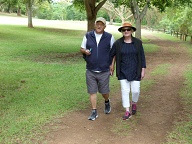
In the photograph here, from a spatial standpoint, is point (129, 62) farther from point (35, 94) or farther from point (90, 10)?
point (90, 10)

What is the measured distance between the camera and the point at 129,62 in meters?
5.85

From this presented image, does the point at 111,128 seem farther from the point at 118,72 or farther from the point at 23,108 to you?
the point at 23,108

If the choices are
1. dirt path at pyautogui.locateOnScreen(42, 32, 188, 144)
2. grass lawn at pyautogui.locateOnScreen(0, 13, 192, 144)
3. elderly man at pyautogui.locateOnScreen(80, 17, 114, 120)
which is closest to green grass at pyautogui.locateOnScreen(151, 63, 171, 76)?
grass lawn at pyautogui.locateOnScreen(0, 13, 192, 144)

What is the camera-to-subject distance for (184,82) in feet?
32.9

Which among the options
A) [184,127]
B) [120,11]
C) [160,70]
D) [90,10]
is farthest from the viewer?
[120,11]

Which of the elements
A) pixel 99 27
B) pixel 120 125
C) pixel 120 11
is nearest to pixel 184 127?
pixel 120 125

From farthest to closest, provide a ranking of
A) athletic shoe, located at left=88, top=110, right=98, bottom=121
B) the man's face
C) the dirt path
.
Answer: athletic shoe, located at left=88, top=110, right=98, bottom=121 → the man's face → the dirt path

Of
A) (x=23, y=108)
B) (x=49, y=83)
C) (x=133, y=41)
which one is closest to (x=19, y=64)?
(x=49, y=83)

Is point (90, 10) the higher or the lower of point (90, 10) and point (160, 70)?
the higher

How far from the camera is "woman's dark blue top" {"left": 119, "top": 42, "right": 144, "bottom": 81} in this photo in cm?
579

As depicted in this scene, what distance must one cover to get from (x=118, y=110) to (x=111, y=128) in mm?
1189

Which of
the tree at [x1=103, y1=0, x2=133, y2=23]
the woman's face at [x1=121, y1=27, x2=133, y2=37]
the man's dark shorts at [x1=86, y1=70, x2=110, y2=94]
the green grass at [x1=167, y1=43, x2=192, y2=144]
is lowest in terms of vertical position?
the green grass at [x1=167, y1=43, x2=192, y2=144]

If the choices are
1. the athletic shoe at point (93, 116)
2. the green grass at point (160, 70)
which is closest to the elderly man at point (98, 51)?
the athletic shoe at point (93, 116)

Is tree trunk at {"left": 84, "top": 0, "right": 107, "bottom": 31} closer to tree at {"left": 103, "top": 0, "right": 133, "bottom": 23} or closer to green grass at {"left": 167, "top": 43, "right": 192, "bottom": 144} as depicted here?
green grass at {"left": 167, "top": 43, "right": 192, "bottom": 144}
